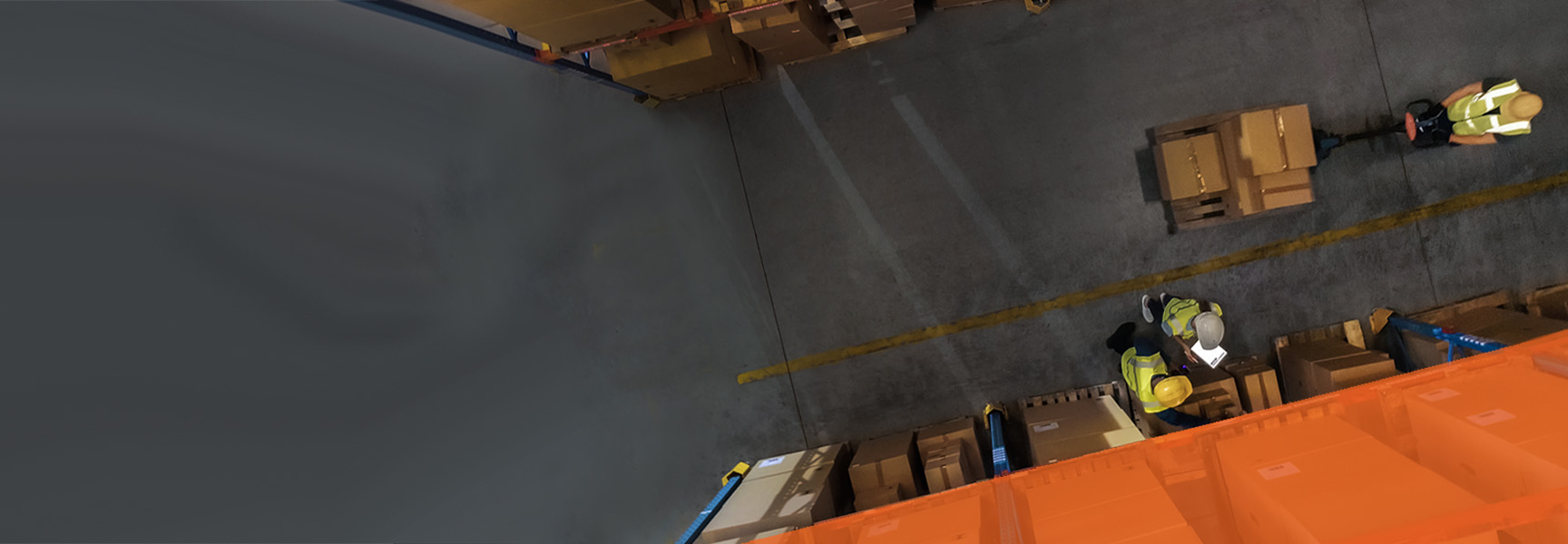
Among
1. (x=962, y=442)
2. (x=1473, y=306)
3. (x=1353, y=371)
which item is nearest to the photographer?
(x=1353, y=371)

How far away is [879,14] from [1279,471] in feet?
14.1

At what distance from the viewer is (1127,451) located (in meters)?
3.89

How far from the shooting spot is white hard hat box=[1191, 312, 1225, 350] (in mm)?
5414

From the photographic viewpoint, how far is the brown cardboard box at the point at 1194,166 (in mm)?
5812

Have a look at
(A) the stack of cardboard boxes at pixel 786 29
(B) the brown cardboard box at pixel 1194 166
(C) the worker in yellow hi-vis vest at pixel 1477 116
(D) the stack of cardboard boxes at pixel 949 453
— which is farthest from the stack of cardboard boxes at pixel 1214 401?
(A) the stack of cardboard boxes at pixel 786 29

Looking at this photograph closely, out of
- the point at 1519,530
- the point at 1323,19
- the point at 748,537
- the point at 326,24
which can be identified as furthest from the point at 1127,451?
the point at 326,24

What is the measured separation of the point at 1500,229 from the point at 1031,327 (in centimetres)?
421

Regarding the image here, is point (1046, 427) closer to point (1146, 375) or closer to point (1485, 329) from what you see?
point (1146, 375)

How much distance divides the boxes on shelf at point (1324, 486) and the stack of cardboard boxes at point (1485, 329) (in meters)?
3.16

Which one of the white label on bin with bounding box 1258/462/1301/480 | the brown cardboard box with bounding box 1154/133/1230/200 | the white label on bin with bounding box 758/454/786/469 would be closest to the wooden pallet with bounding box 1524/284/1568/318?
the brown cardboard box with bounding box 1154/133/1230/200

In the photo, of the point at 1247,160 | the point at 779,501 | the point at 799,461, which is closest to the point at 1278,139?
the point at 1247,160

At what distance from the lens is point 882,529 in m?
3.85

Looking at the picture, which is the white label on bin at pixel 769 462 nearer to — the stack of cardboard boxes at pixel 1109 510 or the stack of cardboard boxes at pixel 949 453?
the stack of cardboard boxes at pixel 949 453

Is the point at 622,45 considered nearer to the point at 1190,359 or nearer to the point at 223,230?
the point at 223,230
